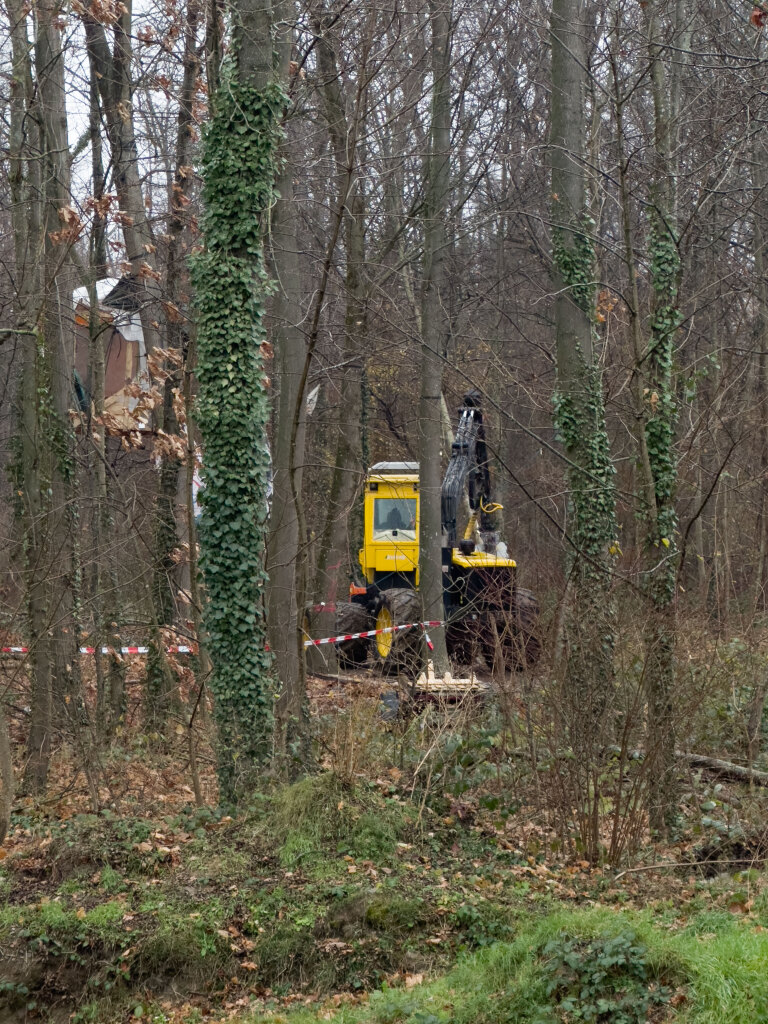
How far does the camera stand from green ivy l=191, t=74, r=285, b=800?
9367 millimetres

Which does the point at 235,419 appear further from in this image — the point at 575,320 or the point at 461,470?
the point at 461,470

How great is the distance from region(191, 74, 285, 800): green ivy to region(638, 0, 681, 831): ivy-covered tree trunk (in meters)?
3.38

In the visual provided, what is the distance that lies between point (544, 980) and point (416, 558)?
13291mm

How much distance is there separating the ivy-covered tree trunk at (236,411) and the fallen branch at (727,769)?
413cm

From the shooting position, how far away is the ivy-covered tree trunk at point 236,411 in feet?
30.7

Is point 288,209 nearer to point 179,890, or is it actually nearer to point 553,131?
point 553,131

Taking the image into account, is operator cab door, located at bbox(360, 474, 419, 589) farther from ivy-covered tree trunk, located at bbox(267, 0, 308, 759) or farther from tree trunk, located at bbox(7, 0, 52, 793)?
tree trunk, located at bbox(7, 0, 52, 793)

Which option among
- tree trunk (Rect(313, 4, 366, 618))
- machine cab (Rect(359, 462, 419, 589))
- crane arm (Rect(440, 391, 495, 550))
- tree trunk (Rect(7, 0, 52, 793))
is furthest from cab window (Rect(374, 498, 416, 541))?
tree trunk (Rect(7, 0, 52, 793))

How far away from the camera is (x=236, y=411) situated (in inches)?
368

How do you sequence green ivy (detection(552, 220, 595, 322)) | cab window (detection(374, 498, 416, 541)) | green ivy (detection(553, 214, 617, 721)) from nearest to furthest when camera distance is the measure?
green ivy (detection(553, 214, 617, 721))
green ivy (detection(552, 220, 595, 322))
cab window (detection(374, 498, 416, 541))

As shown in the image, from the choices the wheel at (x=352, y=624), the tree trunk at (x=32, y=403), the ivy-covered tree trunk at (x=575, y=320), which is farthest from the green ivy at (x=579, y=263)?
the wheel at (x=352, y=624)

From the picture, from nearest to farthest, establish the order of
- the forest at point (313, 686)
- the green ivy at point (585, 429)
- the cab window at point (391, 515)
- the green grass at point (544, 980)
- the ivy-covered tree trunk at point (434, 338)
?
the green grass at point (544, 980) → the forest at point (313, 686) → the green ivy at point (585, 429) → the ivy-covered tree trunk at point (434, 338) → the cab window at point (391, 515)

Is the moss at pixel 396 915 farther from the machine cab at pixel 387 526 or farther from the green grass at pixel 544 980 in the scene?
the machine cab at pixel 387 526

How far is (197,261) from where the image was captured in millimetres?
9617
